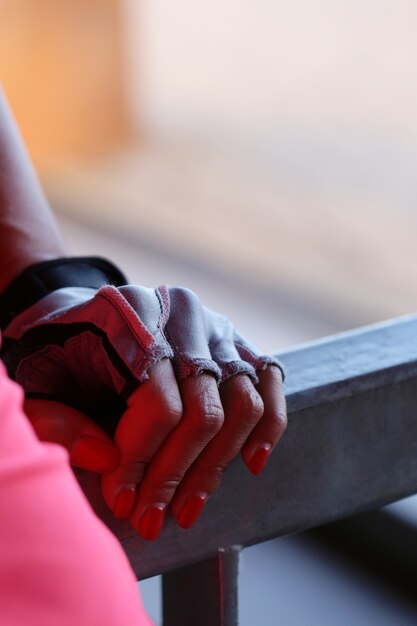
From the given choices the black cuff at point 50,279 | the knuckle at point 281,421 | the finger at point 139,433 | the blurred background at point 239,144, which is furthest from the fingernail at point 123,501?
the blurred background at point 239,144

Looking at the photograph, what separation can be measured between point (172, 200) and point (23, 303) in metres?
3.18

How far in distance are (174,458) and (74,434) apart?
0.22ft

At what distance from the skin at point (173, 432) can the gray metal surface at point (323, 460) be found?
0.09 ft

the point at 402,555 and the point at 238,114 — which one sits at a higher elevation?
the point at 402,555

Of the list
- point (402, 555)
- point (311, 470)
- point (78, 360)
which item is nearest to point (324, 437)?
point (311, 470)

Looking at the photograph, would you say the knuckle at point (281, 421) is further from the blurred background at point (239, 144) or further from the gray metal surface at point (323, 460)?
the blurred background at point (239, 144)

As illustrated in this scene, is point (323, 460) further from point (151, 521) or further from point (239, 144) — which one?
point (239, 144)

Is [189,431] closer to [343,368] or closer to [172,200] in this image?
[343,368]

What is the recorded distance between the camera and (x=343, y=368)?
2.46 ft

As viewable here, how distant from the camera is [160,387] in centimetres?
65

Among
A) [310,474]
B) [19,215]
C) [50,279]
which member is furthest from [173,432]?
[19,215]

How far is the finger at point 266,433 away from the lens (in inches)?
26.8

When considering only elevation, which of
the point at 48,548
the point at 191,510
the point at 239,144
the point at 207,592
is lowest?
the point at 239,144

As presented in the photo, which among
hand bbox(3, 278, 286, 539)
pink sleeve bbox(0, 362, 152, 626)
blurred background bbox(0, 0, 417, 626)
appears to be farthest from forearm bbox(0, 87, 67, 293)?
blurred background bbox(0, 0, 417, 626)
